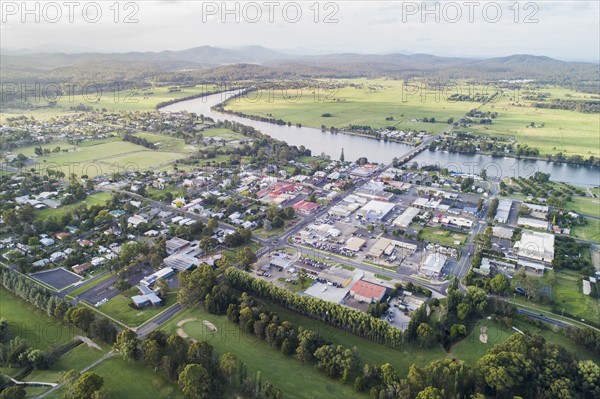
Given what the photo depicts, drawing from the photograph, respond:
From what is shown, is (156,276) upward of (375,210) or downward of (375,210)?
downward

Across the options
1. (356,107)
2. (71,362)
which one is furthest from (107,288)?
(356,107)

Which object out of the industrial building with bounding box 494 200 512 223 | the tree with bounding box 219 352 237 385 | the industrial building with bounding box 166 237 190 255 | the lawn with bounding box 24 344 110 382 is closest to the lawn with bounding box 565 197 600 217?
the industrial building with bounding box 494 200 512 223

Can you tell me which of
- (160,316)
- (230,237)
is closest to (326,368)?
(160,316)

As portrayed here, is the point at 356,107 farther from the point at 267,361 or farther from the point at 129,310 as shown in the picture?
the point at 267,361

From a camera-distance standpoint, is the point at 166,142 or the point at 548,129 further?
the point at 548,129

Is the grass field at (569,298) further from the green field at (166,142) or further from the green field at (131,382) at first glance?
the green field at (166,142)

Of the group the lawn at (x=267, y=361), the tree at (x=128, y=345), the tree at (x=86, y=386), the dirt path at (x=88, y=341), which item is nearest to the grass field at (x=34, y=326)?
the dirt path at (x=88, y=341)
